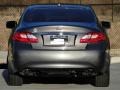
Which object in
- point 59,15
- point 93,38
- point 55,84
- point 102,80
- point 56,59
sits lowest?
point 55,84

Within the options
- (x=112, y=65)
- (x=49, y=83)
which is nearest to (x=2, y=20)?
(x=112, y=65)

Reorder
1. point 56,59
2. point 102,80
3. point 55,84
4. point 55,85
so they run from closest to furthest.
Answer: point 56,59 → point 102,80 → point 55,85 → point 55,84

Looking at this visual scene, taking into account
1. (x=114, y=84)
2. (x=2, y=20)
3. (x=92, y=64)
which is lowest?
(x=2, y=20)

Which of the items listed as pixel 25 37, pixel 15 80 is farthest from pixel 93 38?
pixel 15 80

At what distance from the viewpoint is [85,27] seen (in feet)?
35.6

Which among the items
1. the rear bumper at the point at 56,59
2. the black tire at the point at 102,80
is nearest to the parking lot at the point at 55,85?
the black tire at the point at 102,80

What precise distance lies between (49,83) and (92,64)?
1512 millimetres

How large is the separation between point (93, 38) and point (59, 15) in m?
1.00

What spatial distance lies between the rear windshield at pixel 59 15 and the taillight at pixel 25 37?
533 millimetres

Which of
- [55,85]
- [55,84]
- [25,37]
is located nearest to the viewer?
[25,37]

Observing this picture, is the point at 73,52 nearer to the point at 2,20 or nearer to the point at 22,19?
the point at 22,19

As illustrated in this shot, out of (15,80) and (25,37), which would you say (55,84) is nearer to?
(15,80)

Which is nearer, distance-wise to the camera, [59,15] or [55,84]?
[59,15]

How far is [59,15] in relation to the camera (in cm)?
1148
